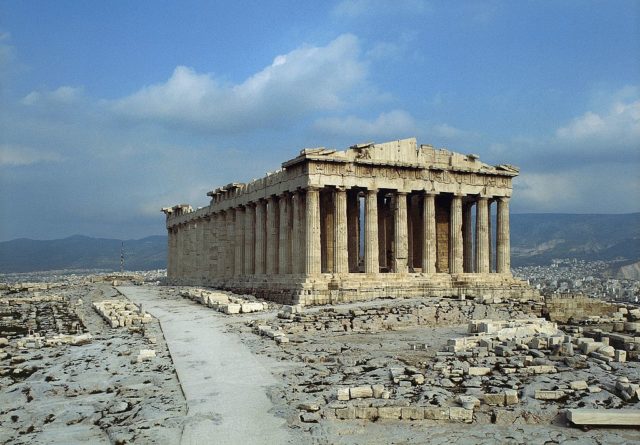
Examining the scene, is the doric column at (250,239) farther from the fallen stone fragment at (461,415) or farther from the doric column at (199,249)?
the fallen stone fragment at (461,415)

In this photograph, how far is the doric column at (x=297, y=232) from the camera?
38.7 metres

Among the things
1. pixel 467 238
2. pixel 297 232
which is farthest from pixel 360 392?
pixel 467 238

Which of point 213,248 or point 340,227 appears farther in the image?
point 213,248

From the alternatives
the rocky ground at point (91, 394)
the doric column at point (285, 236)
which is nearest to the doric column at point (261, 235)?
the doric column at point (285, 236)

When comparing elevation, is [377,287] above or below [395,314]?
above

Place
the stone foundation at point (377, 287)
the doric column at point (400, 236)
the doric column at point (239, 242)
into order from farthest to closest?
the doric column at point (239, 242) < the doric column at point (400, 236) < the stone foundation at point (377, 287)

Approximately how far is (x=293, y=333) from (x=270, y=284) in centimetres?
1520

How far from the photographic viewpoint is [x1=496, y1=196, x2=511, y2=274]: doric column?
144 ft

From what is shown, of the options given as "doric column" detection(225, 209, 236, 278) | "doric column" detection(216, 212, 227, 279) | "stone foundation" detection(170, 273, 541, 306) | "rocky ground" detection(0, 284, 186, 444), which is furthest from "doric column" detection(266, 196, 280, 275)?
"rocky ground" detection(0, 284, 186, 444)

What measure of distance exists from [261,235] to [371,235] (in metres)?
9.91

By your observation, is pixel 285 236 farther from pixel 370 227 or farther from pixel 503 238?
pixel 503 238

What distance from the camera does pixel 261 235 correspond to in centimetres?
4503

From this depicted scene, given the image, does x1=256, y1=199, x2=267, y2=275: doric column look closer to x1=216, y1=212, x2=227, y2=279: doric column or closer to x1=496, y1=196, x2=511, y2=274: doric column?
x1=216, y1=212, x2=227, y2=279: doric column

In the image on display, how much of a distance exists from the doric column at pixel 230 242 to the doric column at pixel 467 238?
18639mm
